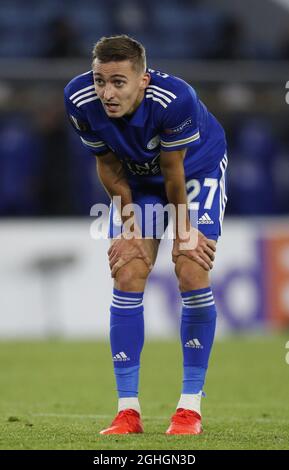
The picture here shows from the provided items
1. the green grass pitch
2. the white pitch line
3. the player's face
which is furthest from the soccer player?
the white pitch line

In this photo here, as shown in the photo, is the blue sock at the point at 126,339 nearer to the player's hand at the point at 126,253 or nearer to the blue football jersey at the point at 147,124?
the player's hand at the point at 126,253

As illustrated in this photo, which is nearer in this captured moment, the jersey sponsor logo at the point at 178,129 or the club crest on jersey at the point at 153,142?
the jersey sponsor logo at the point at 178,129

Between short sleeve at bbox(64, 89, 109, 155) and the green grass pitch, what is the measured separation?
56.6 inches

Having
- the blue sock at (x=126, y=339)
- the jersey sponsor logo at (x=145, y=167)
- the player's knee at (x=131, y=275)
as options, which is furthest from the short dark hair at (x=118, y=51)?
the blue sock at (x=126, y=339)

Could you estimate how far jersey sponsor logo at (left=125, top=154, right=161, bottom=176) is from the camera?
19.0 feet

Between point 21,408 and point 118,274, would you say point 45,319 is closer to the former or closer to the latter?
point 21,408

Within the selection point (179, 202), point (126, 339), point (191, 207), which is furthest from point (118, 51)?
Result: point (126, 339)

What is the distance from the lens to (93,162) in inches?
596

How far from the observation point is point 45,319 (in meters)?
13.5

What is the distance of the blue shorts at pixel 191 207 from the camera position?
5824 mm

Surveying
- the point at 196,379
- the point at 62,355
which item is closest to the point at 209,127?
the point at 196,379

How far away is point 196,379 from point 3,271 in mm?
7838

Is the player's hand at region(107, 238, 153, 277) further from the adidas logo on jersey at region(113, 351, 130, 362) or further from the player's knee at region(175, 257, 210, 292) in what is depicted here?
the adidas logo on jersey at region(113, 351, 130, 362)

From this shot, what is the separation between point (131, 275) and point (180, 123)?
797mm
